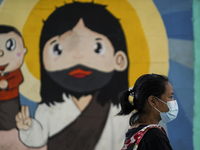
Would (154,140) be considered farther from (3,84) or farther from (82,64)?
(3,84)

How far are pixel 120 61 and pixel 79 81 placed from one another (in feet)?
1.65

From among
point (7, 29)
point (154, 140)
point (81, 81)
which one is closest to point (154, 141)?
point (154, 140)

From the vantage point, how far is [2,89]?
9.09 ft

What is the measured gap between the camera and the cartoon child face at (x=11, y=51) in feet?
9.15

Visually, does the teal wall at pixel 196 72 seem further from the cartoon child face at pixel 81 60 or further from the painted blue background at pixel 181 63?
the cartoon child face at pixel 81 60

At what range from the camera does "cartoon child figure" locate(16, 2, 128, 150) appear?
2.71m

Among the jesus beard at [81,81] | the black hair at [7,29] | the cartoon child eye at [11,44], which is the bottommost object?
the jesus beard at [81,81]

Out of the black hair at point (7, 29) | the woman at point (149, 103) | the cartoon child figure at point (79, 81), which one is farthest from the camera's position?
the black hair at point (7, 29)

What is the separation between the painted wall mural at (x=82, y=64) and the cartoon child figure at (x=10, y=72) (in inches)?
0.4

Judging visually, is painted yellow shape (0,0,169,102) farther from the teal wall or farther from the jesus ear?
the teal wall

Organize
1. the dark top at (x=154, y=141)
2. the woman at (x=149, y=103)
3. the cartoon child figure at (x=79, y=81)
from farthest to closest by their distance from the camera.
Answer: the cartoon child figure at (x=79, y=81), the woman at (x=149, y=103), the dark top at (x=154, y=141)

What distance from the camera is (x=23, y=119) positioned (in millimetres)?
2727

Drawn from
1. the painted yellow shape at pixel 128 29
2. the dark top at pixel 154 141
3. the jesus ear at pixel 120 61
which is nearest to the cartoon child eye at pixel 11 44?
the painted yellow shape at pixel 128 29

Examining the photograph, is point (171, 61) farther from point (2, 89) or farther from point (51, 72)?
point (2, 89)
